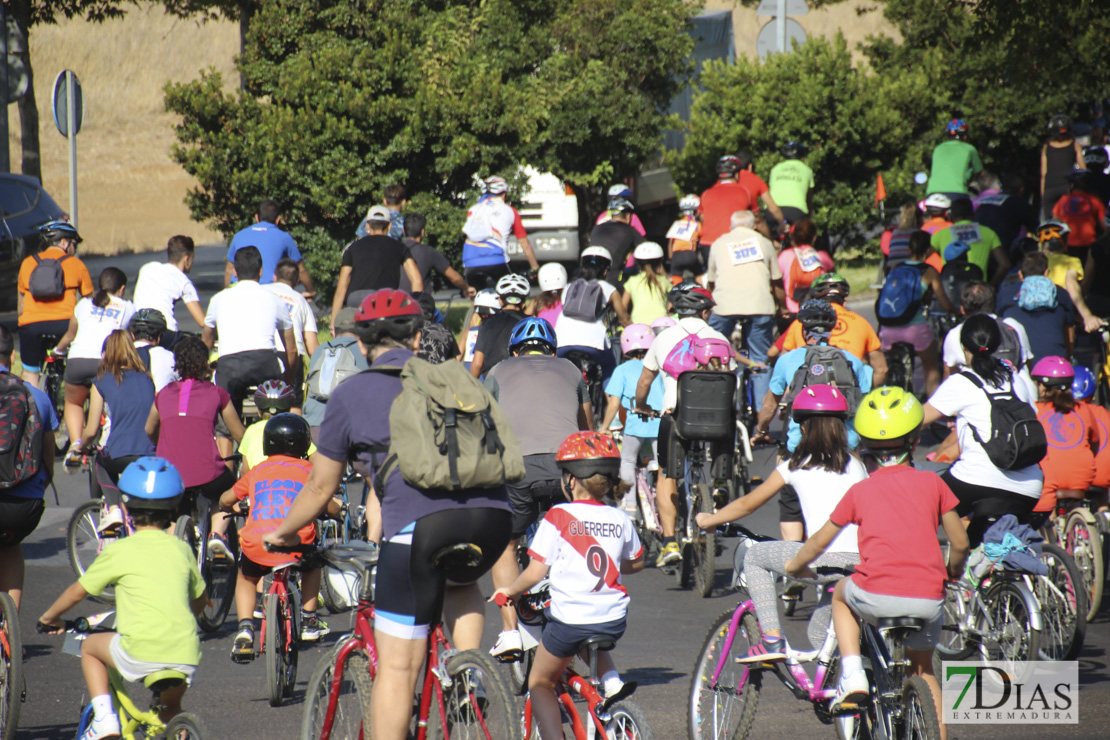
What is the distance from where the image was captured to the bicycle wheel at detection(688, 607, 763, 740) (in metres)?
5.64

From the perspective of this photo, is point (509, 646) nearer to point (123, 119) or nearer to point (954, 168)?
point (954, 168)

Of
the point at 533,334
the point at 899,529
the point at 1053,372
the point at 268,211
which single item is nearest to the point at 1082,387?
the point at 1053,372

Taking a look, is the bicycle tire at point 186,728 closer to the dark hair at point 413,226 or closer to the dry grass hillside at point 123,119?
the dark hair at point 413,226

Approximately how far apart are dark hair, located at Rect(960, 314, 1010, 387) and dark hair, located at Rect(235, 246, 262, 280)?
18.1ft

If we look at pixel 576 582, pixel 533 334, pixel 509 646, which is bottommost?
pixel 509 646

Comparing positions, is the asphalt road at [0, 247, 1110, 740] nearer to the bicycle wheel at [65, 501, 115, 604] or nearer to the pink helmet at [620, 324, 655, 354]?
the bicycle wheel at [65, 501, 115, 604]

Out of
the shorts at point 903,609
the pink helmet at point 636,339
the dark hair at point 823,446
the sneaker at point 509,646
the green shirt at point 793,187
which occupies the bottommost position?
the sneaker at point 509,646

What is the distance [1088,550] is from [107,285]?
8.19 metres

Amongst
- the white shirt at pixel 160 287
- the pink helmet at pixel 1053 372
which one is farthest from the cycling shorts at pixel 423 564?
the white shirt at pixel 160 287

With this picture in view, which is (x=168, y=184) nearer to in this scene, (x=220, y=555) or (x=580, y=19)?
(x=580, y=19)

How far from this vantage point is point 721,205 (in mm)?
14766

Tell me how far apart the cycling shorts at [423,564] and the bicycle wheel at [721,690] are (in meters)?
1.44

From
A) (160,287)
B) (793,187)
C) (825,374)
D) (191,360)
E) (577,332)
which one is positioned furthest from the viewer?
(793,187)

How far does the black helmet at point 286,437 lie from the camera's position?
6.86 meters
